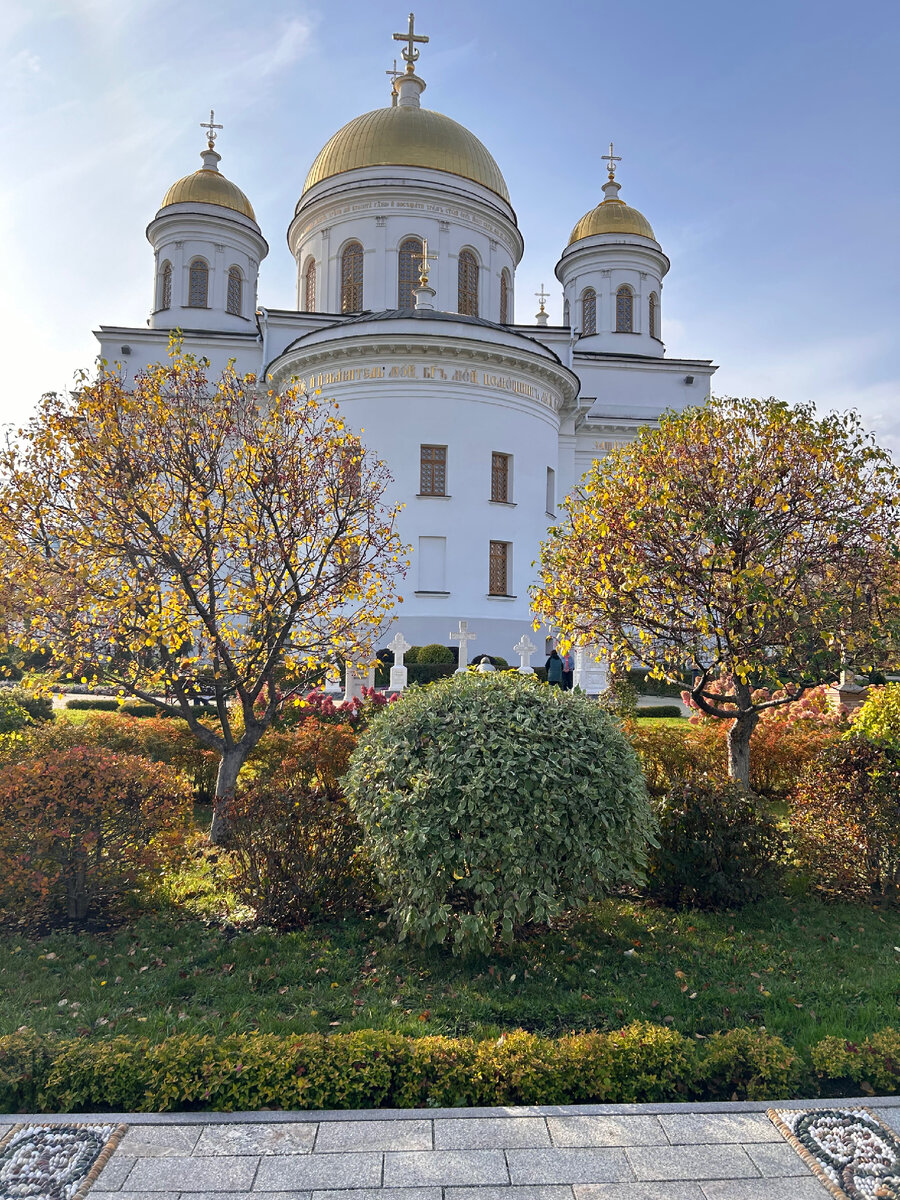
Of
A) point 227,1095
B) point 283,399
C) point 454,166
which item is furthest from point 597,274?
point 227,1095

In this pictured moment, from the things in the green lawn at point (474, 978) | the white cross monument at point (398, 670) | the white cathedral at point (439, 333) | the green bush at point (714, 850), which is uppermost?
the white cathedral at point (439, 333)

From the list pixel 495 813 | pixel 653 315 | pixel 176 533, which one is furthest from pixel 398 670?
pixel 653 315

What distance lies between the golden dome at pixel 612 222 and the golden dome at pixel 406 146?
234 inches

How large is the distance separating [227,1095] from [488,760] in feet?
7.53

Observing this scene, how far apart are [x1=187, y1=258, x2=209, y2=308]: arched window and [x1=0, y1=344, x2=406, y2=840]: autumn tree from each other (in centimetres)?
2681

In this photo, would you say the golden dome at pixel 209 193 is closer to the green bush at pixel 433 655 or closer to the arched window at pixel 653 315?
the arched window at pixel 653 315

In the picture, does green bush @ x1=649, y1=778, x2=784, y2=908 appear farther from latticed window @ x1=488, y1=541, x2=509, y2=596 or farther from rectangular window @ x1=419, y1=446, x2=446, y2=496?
rectangular window @ x1=419, y1=446, x2=446, y2=496

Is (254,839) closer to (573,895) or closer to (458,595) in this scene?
(573,895)

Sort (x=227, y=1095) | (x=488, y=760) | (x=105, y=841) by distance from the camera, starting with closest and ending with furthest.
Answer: (x=227, y=1095) → (x=488, y=760) → (x=105, y=841)

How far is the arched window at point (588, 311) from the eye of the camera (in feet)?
115

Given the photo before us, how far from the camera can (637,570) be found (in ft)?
25.4

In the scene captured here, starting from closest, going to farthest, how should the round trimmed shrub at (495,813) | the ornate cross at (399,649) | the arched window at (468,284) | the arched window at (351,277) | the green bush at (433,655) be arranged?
1. the round trimmed shrub at (495,813)
2. the ornate cross at (399,649)
3. the green bush at (433,655)
4. the arched window at (351,277)
5. the arched window at (468,284)

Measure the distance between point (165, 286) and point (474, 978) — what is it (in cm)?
3415

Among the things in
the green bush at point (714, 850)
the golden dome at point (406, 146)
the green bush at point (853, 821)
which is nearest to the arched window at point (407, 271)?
the golden dome at point (406, 146)
